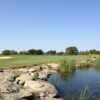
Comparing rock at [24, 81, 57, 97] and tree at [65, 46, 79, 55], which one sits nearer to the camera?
rock at [24, 81, 57, 97]

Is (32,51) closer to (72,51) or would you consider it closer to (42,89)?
(72,51)

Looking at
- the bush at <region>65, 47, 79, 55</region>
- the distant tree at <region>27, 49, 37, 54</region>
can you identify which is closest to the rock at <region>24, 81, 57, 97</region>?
the distant tree at <region>27, 49, 37, 54</region>

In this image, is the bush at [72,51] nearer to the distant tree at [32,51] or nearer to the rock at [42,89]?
the distant tree at [32,51]

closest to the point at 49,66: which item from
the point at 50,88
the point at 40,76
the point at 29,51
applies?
the point at 40,76

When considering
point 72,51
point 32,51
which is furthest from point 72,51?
point 32,51

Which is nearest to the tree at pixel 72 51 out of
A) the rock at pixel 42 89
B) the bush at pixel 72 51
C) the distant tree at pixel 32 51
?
the bush at pixel 72 51

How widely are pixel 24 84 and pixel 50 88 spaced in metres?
2.82

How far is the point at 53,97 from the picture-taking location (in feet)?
45.9

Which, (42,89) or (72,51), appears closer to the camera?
(42,89)

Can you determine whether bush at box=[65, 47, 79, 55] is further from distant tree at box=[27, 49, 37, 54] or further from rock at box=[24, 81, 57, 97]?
rock at box=[24, 81, 57, 97]

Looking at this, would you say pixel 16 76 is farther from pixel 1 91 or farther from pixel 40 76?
pixel 1 91

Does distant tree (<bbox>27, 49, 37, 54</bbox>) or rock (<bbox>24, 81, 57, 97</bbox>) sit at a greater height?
distant tree (<bbox>27, 49, 37, 54</bbox>)

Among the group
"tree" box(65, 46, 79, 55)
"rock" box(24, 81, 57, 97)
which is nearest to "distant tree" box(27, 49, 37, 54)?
"tree" box(65, 46, 79, 55)

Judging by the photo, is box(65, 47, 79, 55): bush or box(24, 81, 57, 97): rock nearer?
box(24, 81, 57, 97): rock
